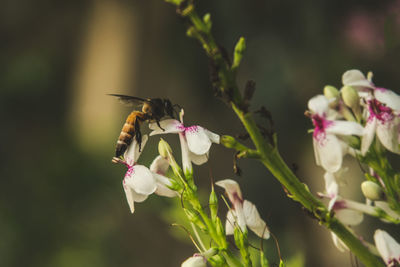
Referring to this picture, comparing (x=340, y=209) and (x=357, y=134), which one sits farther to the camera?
(x=340, y=209)

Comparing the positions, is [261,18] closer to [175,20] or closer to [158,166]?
[175,20]

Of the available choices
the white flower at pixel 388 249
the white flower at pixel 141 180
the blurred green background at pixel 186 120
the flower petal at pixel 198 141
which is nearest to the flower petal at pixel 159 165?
the white flower at pixel 141 180

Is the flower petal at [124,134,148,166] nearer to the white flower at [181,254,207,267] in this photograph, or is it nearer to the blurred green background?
the white flower at [181,254,207,267]

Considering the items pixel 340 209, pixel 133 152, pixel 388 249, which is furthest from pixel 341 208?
pixel 133 152

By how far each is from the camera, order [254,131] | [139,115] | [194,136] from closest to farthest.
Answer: [254,131], [194,136], [139,115]

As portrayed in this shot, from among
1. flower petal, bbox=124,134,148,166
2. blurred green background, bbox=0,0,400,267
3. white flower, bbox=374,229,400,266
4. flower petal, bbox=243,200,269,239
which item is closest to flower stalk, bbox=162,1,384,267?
white flower, bbox=374,229,400,266

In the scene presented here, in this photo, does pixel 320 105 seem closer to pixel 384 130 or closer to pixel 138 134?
pixel 384 130

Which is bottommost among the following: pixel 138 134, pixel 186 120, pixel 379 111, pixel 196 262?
pixel 186 120
